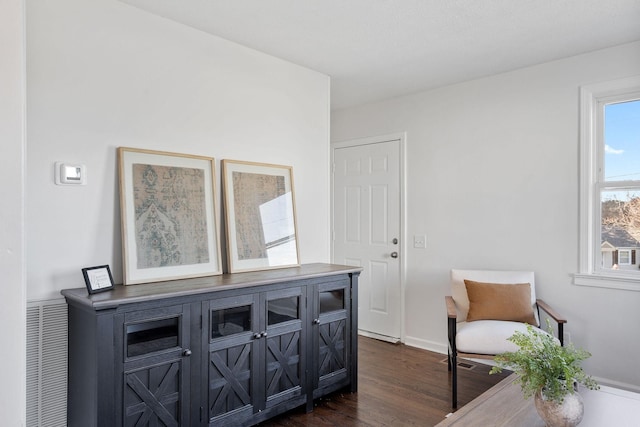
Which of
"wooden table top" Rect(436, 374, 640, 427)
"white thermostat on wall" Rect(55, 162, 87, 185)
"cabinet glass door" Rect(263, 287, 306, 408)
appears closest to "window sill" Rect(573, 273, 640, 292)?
"wooden table top" Rect(436, 374, 640, 427)

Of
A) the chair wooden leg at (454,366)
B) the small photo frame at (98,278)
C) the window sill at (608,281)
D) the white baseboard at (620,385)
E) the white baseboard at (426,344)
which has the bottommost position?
the white baseboard at (426,344)

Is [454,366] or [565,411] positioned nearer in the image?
[565,411]

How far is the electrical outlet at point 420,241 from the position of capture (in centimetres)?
395

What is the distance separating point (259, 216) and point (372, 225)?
5.69 ft

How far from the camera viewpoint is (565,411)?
149 cm

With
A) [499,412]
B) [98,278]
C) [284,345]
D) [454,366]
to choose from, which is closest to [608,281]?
[454,366]

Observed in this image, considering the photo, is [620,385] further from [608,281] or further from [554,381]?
[554,381]

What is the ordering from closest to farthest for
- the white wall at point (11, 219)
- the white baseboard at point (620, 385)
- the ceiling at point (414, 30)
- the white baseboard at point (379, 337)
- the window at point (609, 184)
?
the white wall at point (11, 219), the ceiling at point (414, 30), the white baseboard at point (620, 385), the window at point (609, 184), the white baseboard at point (379, 337)

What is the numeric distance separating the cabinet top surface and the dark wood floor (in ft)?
2.84

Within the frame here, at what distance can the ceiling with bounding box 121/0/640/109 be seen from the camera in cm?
236

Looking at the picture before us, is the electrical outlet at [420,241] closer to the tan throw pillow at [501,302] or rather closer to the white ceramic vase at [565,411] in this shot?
the tan throw pillow at [501,302]

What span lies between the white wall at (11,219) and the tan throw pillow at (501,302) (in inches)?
109

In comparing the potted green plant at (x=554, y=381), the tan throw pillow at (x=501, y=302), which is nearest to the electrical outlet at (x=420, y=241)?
the tan throw pillow at (x=501, y=302)

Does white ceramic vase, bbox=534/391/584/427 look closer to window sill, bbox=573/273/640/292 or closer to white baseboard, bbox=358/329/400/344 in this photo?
window sill, bbox=573/273/640/292
